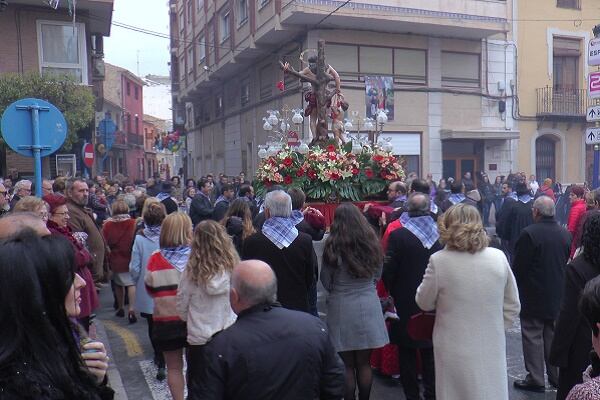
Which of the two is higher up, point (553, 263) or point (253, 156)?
point (253, 156)

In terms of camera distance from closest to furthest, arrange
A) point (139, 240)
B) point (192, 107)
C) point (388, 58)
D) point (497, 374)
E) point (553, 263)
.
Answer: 1. point (497, 374)
2. point (553, 263)
3. point (139, 240)
4. point (388, 58)
5. point (192, 107)

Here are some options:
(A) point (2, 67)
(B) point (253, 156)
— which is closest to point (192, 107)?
(B) point (253, 156)

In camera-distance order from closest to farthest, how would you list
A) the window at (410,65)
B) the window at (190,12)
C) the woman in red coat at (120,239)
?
the woman in red coat at (120,239) < the window at (410,65) < the window at (190,12)

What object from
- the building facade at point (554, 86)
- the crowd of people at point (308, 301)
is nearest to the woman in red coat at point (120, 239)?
the crowd of people at point (308, 301)

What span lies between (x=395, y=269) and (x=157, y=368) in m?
2.81

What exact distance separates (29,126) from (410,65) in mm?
15703

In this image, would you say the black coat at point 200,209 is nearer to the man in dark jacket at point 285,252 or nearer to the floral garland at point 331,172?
the floral garland at point 331,172

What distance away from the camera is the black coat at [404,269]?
4.76 metres

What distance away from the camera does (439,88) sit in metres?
20.0

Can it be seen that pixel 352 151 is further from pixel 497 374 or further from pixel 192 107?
pixel 192 107

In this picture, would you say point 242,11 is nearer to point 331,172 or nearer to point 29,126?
point 331,172

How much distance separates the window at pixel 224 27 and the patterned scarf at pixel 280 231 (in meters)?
22.0

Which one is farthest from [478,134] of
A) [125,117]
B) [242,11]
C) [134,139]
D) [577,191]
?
[134,139]

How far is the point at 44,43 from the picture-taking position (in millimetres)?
17734
